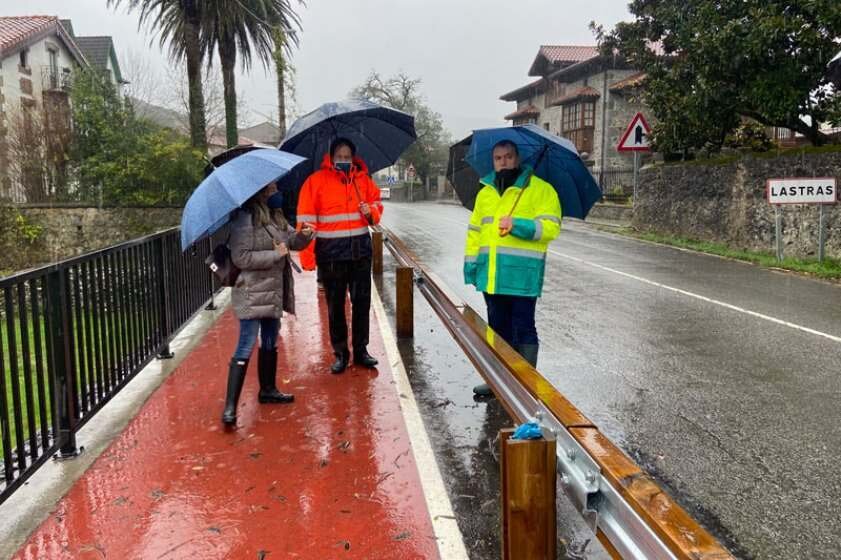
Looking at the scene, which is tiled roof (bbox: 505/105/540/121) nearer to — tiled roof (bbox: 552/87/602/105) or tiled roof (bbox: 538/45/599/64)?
tiled roof (bbox: 538/45/599/64)

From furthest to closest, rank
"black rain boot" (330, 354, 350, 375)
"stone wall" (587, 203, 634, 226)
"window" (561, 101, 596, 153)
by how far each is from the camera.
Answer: "window" (561, 101, 596, 153), "stone wall" (587, 203, 634, 226), "black rain boot" (330, 354, 350, 375)

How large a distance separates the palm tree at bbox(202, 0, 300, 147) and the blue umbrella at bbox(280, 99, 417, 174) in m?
19.1

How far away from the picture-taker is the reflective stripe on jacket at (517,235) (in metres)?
4.61

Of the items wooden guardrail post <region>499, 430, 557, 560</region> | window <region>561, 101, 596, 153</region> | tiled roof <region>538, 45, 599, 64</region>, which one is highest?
tiled roof <region>538, 45, 599, 64</region>

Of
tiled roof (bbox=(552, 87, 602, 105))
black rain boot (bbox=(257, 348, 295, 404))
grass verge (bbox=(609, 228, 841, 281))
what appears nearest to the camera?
black rain boot (bbox=(257, 348, 295, 404))

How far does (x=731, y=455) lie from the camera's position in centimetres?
435

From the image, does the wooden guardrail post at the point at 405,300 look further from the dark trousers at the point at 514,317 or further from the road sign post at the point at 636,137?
the road sign post at the point at 636,137

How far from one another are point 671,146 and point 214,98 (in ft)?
120

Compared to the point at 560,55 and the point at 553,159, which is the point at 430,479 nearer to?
the point at 553,159

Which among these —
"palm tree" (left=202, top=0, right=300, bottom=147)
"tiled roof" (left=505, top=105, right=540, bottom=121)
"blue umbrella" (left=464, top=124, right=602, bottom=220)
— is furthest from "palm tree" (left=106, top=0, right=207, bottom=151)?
"tiled roof" (left=505, top=105, right=540, bottom=121)

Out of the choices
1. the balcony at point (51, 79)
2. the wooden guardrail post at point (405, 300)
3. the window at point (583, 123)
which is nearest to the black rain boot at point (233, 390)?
the wooden guardrail post at point (405, 300)

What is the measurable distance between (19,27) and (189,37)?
73.0 feet

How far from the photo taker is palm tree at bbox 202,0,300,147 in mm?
24453

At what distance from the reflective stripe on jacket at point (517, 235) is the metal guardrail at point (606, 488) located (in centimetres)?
125
